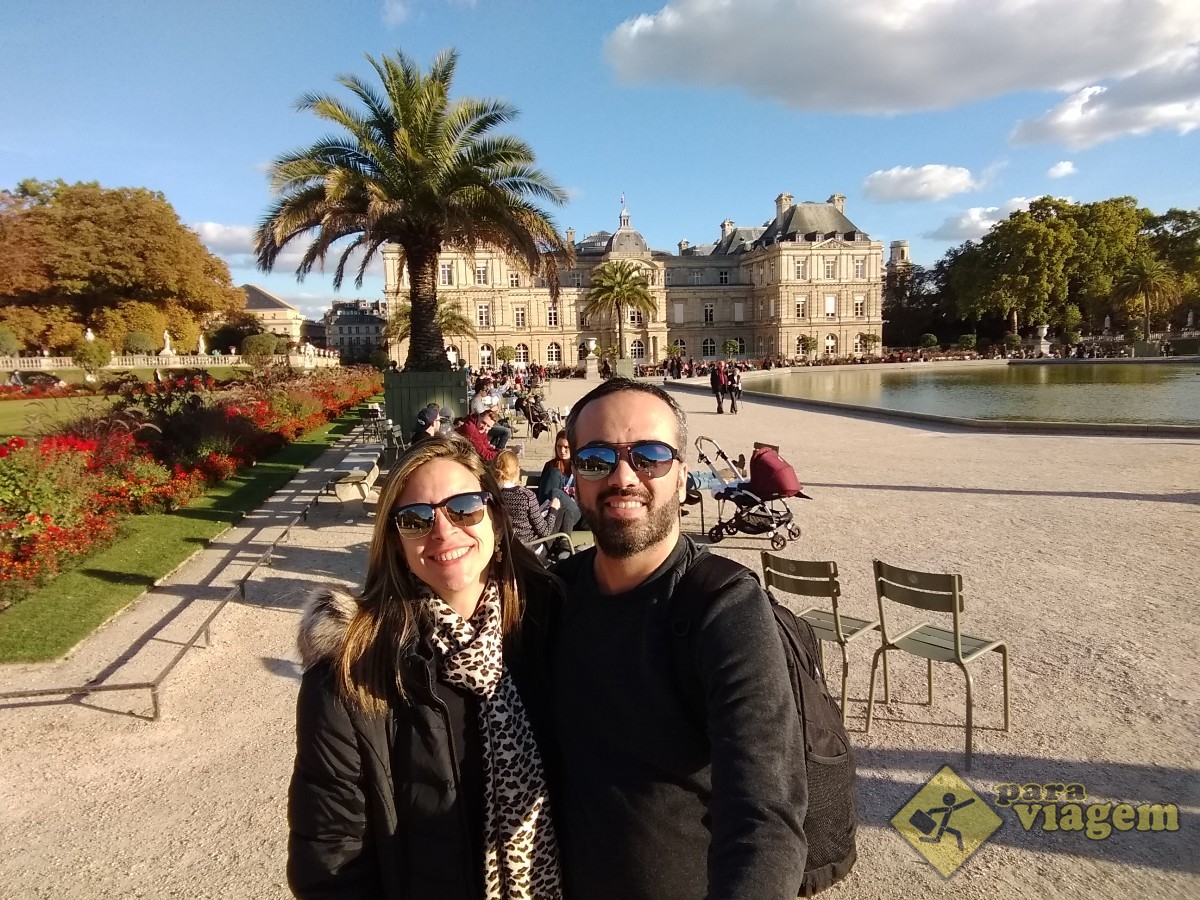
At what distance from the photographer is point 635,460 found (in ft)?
4.76

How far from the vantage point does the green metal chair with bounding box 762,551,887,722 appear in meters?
3.78

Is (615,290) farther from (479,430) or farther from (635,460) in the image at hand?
(635,460)

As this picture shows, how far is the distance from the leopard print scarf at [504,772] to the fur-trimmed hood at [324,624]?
190mm

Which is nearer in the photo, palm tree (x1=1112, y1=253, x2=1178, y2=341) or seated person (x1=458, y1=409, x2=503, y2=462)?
seated person (x1=458, y1=409, x2=503, y2=462)

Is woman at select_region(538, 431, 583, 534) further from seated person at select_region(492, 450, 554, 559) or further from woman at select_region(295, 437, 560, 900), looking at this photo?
woman at select_region(295, 437, 560, 900)

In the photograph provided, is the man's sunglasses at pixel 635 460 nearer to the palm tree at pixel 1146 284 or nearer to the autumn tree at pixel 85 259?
the autumn tree at pixel 85 259

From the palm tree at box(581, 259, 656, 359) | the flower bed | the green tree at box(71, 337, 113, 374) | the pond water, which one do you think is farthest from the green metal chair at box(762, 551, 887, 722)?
the green tree at box(71, 337, 113, 374)

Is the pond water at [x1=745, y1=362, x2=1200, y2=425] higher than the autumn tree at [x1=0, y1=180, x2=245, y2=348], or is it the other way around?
the autumn tree at [x1=0, y1=180, x2=245, y2=348]

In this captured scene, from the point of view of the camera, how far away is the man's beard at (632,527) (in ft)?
4.53

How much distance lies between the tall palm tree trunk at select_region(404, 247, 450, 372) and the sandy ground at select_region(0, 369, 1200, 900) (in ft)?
15.2

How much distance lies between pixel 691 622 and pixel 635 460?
354mm

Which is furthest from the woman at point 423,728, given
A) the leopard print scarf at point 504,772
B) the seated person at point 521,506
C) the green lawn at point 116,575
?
the green lawn at point 116,575

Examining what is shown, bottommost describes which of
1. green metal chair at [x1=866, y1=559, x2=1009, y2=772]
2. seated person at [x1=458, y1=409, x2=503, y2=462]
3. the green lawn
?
the green lawn

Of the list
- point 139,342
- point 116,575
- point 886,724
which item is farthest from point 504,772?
point 139,342
